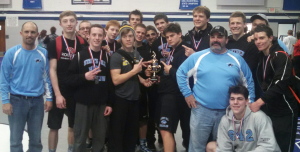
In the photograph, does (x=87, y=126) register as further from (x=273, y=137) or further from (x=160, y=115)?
(x=273, y=137)

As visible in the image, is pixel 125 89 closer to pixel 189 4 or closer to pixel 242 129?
pixel 242 129

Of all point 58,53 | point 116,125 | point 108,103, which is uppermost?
point 58,53

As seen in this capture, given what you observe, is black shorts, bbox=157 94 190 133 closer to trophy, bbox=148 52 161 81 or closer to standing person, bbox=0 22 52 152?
trophy, bbox=148 52 161 81

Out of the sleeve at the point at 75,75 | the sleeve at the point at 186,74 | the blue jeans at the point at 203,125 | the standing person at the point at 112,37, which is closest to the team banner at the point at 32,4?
the standing person at the point at 112,37

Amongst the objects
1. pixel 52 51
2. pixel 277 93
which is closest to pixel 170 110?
pixel 277 93

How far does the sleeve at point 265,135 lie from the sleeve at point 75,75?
193 cm

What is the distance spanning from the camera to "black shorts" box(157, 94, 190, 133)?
156 inches

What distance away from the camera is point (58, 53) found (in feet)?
12.4

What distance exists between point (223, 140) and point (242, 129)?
228 millimetres

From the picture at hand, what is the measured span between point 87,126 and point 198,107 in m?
1.31

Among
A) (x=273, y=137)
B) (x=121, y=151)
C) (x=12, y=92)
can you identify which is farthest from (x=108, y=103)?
(x=273, y=137)

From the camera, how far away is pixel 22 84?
3.50 meters

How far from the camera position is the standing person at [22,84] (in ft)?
11.4

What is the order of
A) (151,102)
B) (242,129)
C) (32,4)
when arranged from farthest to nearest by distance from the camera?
(32,4) → (151,102) → (242,129)
